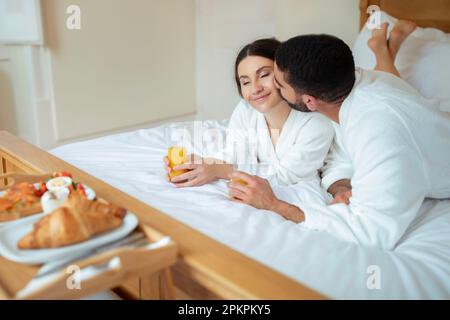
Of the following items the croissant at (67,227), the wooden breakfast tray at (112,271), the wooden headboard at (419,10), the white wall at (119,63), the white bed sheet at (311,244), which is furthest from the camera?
the white wall at (119,63)

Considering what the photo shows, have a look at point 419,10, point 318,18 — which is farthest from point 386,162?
point 318,18

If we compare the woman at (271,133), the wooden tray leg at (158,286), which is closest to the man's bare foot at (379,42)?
the woman at (271,133)

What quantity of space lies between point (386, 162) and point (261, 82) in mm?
588

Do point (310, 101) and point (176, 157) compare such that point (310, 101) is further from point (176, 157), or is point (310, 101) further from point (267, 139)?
point (176, 157)

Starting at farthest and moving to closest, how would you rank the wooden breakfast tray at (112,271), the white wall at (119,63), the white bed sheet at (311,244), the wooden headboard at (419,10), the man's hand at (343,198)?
1. the white wall at (119,63)
2. the wooden headboard at (419,10)
3. the man's hand at (343,198)
4. the white bed sheet at (311,244)
5. the wooden breakfast tray at (112,271)

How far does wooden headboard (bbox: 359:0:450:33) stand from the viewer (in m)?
1.89

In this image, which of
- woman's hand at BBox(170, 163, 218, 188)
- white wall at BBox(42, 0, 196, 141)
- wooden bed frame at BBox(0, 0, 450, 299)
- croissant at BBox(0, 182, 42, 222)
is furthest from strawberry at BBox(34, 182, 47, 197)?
white wall at BBox(42, 0, 196, 141)

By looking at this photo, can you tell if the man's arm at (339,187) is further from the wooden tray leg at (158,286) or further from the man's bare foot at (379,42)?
the wooden tray leg at (158,286)

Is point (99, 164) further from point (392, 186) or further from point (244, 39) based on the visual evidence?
point (244, 39)

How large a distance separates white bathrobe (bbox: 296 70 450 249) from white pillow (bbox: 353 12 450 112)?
39 cm

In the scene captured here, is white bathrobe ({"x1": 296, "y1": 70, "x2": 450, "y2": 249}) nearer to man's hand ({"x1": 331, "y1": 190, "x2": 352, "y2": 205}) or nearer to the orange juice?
man's hand ({"x1": 331, "y1": 190, "x2": 352, "y2": 205})

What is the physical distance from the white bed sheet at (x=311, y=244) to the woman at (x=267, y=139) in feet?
0.43

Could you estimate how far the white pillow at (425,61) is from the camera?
4.92 feet
